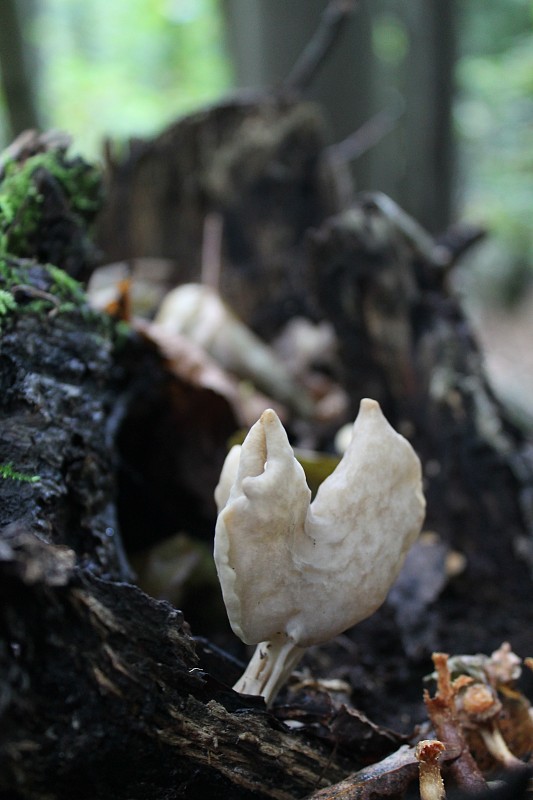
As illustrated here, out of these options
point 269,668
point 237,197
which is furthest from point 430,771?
point 237,197

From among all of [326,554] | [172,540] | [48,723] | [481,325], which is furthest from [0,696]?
[481,325]

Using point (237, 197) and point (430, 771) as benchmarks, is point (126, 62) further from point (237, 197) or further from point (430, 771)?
point (430, 771)

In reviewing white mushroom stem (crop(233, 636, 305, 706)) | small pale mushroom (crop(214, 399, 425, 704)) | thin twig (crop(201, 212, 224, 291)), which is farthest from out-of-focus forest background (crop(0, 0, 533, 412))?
white mushroom stem (crop(233, 636, 305, 706))

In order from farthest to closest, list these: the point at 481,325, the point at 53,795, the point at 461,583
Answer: the point at 481,325 < the point at 461,583 < the point at 53,795

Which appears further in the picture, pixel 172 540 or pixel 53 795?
pixel 172 540

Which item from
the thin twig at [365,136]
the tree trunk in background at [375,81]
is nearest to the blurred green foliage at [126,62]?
the tree trunk in background at [375,81]

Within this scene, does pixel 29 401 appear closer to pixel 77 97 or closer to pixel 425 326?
pixel 425 326

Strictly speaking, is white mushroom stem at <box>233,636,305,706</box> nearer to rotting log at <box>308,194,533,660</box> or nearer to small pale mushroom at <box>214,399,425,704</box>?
small pale mushroom at <box>214,399,425,704</box>
